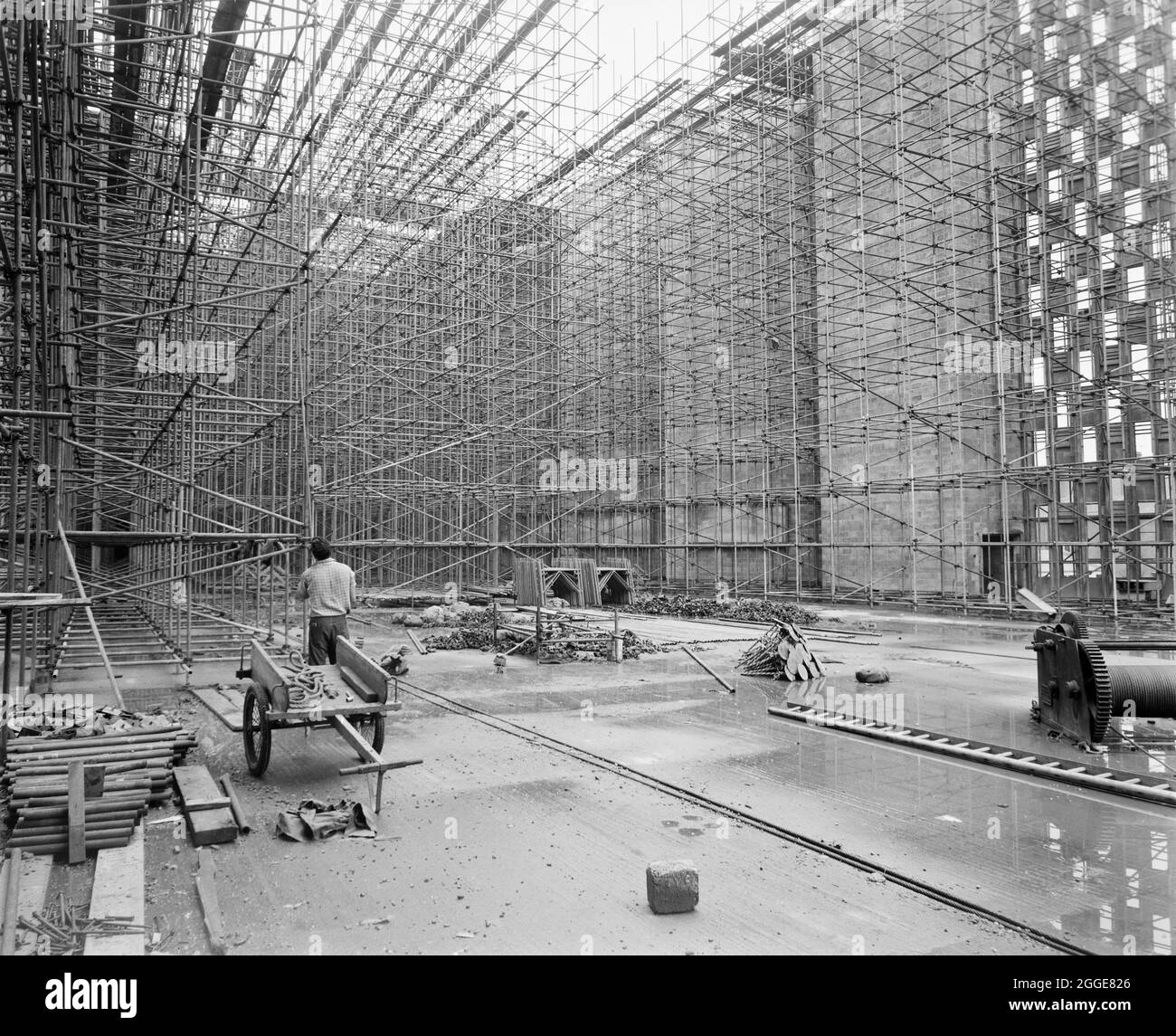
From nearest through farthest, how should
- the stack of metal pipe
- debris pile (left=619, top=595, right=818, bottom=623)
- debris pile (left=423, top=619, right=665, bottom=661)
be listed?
the stack of metal pipe, debris pile (left=423, top=619, right=665, bottom=661), debris pile (left=619, top=595, right=818, bottom=623)

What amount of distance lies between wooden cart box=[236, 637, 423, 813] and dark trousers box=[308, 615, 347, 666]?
113cm

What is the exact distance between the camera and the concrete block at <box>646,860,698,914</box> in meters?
4.16

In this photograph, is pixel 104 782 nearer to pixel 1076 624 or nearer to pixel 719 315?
pixel 1076 624

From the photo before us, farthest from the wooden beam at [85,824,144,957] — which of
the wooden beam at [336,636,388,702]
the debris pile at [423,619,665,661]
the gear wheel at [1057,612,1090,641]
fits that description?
the debris pile at [423,619,665,661]

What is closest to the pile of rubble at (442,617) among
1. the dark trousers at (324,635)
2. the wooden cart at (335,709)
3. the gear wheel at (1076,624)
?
the dark trousers at (324,635)

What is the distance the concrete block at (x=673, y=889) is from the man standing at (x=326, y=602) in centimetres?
505

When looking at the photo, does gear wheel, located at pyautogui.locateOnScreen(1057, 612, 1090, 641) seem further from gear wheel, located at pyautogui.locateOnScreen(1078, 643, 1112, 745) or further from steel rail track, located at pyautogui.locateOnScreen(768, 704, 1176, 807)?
steel rail track, located at pyautogui.locateOnScreen(768, 704, 1176, 807)

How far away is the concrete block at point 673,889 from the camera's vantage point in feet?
13.7

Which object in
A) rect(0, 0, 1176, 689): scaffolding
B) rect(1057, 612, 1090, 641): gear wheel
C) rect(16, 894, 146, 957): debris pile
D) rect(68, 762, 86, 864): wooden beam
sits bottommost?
rect(16, 894, 146, 957): debris pile

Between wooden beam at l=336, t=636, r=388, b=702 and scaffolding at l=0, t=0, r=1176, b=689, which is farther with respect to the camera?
scaffolding at l=0, t=0, r=1176, b=689

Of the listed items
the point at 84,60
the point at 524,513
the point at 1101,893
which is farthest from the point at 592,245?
the point at 1101,893

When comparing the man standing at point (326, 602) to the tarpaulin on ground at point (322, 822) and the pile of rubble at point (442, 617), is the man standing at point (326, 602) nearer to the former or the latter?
the tarpaulin on ground at point (322, 822)
